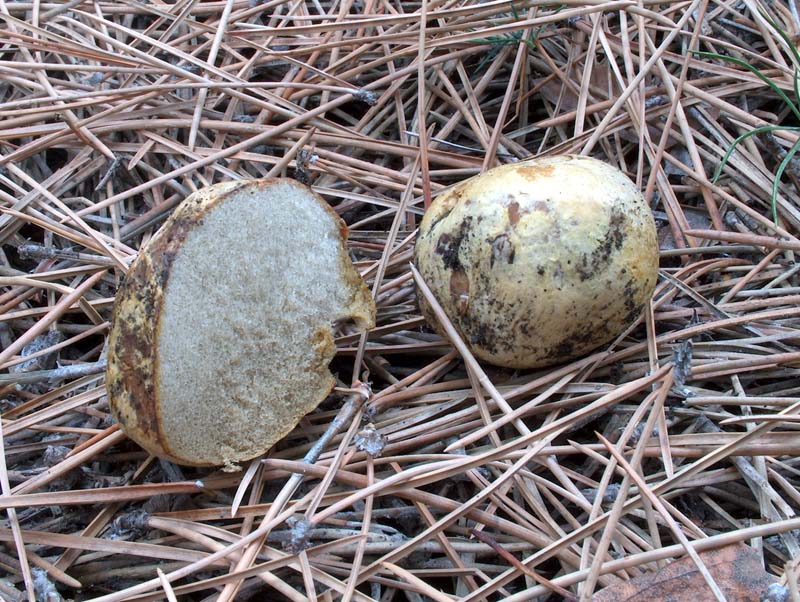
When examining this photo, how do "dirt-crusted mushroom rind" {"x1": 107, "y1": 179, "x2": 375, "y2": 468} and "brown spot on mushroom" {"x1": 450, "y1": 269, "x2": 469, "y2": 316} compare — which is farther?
"brown spot on mushroom" {"x1": 450, "y1": 269, "x2": 469, "y2": 316}

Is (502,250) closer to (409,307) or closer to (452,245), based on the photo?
(452,245)

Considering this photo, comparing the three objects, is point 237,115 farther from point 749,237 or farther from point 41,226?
point 749,237

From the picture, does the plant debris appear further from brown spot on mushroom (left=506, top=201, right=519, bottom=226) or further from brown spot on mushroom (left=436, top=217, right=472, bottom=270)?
brown spot on mushroom (left=506, top=201, right=519, bottom=226)

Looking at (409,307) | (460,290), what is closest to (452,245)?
(460,290)

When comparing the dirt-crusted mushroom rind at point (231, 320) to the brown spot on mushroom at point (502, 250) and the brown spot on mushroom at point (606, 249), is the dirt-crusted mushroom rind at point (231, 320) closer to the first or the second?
the brown spot on mushroom at point (502, 250)

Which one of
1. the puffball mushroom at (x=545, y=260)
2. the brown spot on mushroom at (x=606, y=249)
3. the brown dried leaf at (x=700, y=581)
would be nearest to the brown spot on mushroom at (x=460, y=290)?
the puffball mushroom at (x=545, y=260)

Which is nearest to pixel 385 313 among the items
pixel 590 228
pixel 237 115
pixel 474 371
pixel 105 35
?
pixel 474 371

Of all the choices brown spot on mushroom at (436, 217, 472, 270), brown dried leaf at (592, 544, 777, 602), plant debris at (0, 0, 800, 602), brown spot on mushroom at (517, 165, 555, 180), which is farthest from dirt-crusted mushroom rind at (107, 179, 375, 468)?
brown dried leaf at (592, 544, 777, 602)
